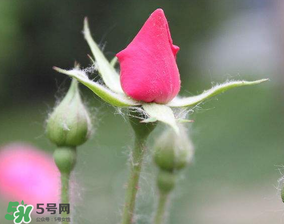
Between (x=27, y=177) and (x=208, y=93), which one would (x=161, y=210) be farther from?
(x=27, y=177)

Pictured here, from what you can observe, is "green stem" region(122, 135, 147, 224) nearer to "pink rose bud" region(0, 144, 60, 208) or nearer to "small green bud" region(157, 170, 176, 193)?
"small green bud" region(157, 170, 176, 193)

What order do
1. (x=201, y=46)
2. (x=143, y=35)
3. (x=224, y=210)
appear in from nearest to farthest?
(x=143, y=35) → (x=224, y=210) → (x=201, y=46)

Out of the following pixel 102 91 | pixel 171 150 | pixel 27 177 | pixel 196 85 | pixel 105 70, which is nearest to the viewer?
pixel 102 91

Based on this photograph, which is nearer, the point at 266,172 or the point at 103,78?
the point at 103,78

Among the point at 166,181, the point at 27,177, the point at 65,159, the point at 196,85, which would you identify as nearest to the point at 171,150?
the point at 166,181

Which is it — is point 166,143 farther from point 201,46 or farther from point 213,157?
point 201,46

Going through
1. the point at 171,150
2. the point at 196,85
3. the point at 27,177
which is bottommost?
the point at 171,150

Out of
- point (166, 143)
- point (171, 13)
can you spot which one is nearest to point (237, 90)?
point (171, 13)

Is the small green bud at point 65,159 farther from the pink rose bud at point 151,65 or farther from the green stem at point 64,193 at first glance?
Result: the pink rose bud at point 151,65
